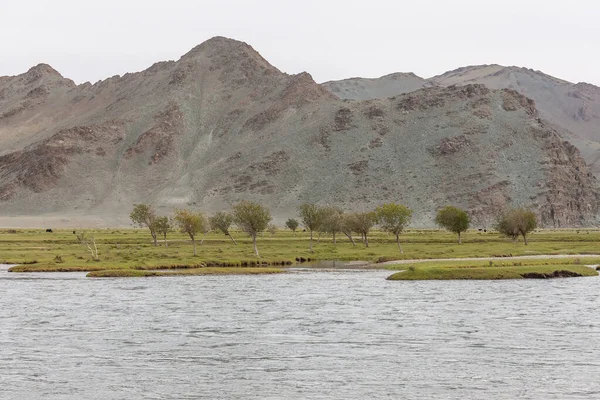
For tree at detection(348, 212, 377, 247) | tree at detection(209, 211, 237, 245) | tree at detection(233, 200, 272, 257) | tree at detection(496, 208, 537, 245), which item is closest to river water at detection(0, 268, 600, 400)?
tree at detection(233, 200, 272, 257)

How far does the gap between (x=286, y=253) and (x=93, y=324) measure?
65.2 metres

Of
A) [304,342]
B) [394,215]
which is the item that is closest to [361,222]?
[394,215]

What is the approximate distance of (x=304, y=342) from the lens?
4250 cm

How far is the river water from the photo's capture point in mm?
32503

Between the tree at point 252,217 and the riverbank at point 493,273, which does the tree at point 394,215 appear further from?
the riverbank at point 493,273

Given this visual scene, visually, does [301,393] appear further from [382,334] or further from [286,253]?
[286,253]

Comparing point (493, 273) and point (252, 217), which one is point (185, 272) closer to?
point (252, 217)

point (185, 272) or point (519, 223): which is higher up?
point (519, 223)

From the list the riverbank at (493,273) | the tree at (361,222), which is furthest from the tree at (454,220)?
the riverbank at (493,273)

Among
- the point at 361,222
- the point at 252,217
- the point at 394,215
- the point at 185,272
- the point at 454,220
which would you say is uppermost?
the point at 252,217

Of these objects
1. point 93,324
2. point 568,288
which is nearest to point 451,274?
point 568,288

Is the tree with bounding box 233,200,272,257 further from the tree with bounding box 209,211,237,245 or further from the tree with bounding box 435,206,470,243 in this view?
the tree with bounding box 435,206,470,243

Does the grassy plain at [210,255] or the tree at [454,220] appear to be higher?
the tree at [454,220]

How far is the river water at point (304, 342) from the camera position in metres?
32.5
